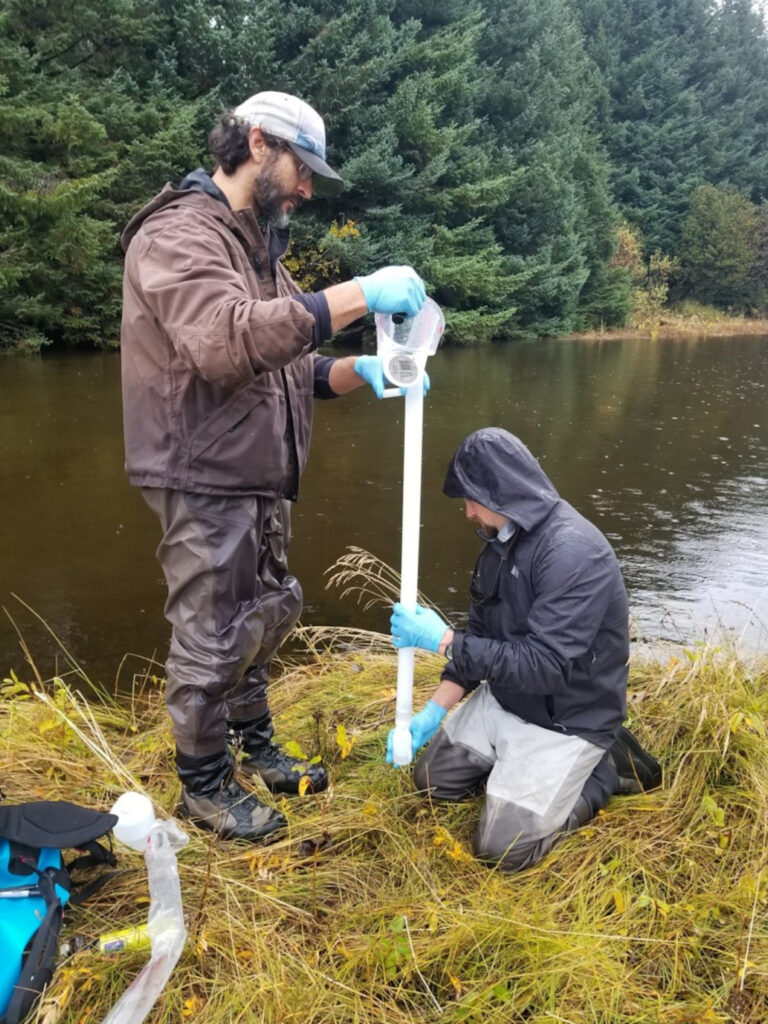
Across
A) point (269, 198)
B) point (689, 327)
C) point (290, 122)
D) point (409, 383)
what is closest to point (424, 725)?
point (409, 383)

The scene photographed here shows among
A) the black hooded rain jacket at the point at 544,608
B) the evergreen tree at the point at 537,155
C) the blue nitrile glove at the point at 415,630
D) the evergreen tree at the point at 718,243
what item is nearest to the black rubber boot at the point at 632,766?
the black hooded rain jacket at the point at 544,608

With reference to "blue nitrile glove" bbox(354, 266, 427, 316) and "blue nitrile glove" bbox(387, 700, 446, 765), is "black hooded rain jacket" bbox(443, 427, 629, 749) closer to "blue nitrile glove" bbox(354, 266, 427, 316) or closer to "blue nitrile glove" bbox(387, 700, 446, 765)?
"blue nitrile glove" bbox(387, 700, 446, 765)

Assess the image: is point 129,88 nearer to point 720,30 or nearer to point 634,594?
point 634,594

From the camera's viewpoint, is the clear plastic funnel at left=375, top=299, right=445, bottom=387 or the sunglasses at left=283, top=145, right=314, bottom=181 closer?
the sunglasses at left=283, top=145, right=314, bottom=181

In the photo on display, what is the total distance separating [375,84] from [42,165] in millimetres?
9698

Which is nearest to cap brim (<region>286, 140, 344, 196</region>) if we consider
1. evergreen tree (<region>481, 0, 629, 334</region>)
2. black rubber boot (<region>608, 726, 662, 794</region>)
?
black rubber boot (<region>608, 726, 662, 794</region>)

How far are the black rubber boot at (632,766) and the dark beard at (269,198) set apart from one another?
1.92 meters

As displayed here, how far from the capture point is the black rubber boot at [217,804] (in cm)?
225

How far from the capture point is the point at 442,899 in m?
2.04

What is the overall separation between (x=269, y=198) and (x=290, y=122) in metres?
0.21

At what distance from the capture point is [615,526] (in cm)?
700

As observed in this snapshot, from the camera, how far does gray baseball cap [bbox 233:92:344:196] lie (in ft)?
6.82

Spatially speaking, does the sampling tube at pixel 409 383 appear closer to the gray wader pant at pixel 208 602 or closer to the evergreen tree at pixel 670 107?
the gray wader pant at pixel 208 602

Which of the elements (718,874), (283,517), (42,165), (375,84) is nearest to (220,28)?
(375,84)
